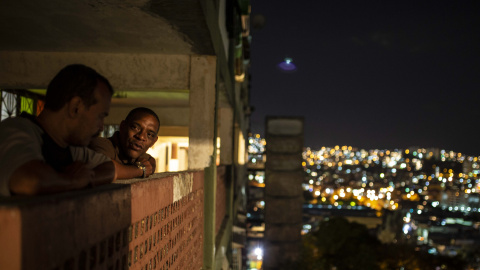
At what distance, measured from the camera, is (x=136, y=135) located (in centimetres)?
384

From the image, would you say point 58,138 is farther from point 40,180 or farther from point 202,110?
point 202,110

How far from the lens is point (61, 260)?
1351 millimetres

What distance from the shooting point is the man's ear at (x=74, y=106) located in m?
1.89

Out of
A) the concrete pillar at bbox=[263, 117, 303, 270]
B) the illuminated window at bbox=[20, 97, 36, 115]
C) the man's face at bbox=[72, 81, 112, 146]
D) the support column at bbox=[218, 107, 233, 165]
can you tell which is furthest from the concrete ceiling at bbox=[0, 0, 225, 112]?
the concrete pillar at bbox=[263, 117, 303, 270]

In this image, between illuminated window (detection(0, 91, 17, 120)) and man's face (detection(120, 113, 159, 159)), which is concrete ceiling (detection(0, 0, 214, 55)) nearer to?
man's face (detection(120, 113, 159, 159))

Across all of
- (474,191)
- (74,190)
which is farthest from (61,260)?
(474,191)

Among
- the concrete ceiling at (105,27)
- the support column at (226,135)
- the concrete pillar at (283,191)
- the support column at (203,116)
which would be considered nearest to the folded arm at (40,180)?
the concrete ceiling at (105,27)

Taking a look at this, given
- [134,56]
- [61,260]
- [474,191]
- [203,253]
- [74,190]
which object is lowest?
[474,191]

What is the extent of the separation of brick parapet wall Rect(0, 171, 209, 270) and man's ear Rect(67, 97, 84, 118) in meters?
0.38

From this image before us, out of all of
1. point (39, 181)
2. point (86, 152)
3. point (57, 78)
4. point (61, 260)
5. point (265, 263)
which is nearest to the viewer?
point (61, 260)

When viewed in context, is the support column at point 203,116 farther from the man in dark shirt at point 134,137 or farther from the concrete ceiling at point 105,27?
the man in dark shirt at point 134,137

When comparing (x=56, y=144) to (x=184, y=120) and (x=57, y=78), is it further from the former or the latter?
(x=184, y=120)

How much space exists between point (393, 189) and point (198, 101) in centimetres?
16182

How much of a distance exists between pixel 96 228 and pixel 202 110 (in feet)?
15.9
